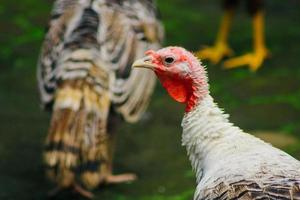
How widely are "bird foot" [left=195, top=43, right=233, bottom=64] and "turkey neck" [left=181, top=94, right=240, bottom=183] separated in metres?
5.03

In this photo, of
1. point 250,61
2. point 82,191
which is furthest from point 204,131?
point 250,61

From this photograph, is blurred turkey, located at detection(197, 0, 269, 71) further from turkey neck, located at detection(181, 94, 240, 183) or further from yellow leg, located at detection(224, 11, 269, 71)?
turkey neck, located at detection(181, 94, 240, 183)

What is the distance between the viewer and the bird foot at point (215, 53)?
375 inches

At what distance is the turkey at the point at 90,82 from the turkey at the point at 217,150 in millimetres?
1594

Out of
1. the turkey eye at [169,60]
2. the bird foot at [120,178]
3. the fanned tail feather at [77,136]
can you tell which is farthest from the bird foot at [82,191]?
the turkey eye at [169,60]

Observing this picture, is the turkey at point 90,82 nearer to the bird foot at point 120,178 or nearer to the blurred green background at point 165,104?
the bird foot at point 120,178

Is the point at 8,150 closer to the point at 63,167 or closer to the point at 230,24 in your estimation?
the point at 63,167

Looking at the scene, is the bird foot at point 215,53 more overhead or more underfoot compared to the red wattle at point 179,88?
more overhead

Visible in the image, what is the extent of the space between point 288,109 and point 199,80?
3619 mm

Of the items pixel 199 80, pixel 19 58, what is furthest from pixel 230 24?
pixel 199 80

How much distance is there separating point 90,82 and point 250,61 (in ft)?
11.7

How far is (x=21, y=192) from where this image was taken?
6434mm

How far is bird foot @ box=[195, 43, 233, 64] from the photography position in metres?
9.52

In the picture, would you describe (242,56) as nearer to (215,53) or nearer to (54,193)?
(215,53)
